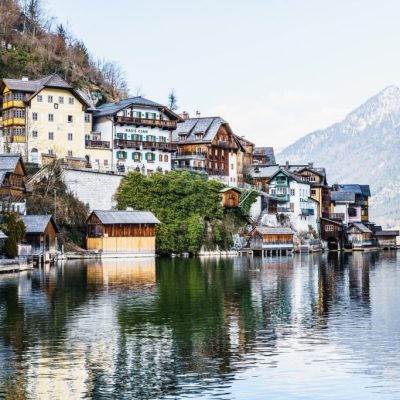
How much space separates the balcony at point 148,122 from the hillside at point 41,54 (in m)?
16.5

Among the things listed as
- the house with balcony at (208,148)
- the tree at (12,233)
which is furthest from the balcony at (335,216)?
the tree at (12,233)

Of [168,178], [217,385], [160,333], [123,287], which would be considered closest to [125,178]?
[168,178]

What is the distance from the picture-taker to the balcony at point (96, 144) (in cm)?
11000

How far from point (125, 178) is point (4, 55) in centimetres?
2958

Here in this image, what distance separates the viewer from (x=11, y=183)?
81.4 m

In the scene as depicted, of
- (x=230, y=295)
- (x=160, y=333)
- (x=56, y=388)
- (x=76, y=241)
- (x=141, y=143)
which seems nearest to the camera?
(x=56, y=388)

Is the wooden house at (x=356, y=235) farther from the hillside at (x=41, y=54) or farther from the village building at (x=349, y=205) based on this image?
the hillside at (x=41, y=54)

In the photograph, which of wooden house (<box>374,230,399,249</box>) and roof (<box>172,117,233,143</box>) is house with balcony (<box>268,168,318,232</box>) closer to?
roof (<box>172,117,233,143</box>)

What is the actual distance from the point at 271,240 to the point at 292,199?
18997 mm

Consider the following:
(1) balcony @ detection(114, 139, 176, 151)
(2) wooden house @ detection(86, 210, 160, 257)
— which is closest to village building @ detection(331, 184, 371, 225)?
(1) balcony @ detection(114, 139, 176, 151)

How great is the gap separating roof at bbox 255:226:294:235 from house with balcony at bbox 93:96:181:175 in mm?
15397

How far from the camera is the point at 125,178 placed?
10650 cm

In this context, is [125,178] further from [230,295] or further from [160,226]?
[230,295]

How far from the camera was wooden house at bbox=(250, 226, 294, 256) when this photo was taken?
117188mm
